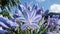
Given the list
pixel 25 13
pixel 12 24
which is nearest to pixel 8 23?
pixel 12 24

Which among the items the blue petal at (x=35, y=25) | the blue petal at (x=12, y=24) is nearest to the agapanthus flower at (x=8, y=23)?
the blue petal at (x=12, y=24)

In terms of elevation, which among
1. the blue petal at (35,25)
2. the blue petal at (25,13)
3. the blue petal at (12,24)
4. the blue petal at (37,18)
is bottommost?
the blue petal at (35,25)

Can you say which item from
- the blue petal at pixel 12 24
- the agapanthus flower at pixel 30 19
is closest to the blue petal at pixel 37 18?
the agapanthus flower at pixel 30 19

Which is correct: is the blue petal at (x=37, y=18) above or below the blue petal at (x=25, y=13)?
below

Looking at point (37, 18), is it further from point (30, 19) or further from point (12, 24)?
point (12, 24)

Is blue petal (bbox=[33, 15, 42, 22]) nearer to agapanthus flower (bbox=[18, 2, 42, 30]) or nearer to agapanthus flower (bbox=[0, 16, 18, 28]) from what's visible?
agapanthus flower (bbox=[18, 2, 42, 30])

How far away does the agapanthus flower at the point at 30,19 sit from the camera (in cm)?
110

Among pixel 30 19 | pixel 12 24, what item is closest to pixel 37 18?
pixel 30 19

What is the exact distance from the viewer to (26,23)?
111cm

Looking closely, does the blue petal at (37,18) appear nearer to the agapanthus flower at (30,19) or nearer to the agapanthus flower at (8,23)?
the agapanthus flower at (30,19)

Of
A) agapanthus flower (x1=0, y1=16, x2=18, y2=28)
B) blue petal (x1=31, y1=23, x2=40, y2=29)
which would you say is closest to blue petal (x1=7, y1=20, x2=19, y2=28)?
agapanthus flower (x1=0, y1=16, x2=18, y2=28)

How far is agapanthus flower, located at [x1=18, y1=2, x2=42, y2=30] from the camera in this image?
110 cm

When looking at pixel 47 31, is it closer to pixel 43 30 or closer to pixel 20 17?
pixel 43 30

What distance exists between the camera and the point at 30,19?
1.10 metres
